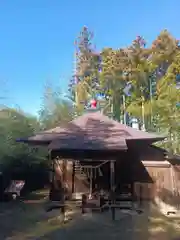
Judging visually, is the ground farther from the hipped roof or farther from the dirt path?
the hipped roof

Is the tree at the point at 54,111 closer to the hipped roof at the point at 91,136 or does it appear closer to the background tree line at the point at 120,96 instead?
the background tree line at the point at 120,96

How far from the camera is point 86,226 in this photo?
837cm

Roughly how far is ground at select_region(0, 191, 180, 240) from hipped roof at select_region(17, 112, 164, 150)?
2.49m

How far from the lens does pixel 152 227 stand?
830 cm

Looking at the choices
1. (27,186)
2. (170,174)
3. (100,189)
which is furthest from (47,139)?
(27,186)

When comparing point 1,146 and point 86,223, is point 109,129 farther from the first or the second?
point 1,146

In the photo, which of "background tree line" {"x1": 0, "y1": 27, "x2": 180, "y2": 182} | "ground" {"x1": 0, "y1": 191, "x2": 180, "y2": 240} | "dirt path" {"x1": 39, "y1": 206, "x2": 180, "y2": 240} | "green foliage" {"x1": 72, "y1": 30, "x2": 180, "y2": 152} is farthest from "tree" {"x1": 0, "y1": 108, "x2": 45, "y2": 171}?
"green foliage" {"x1": 72, "y1": 30, "x2": 180, "y2": 152}

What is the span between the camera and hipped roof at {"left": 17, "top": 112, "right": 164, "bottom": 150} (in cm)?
973

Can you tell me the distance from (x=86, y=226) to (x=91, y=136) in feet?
11.7

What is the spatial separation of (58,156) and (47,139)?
0.85m

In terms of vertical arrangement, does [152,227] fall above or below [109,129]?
below

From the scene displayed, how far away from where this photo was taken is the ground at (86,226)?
24.2 feet

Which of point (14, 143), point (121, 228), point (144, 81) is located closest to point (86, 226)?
→ point (121, 228)

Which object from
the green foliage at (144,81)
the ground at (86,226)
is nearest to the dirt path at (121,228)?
the ground at (86,226)
